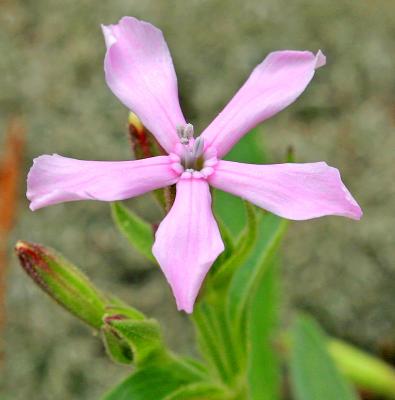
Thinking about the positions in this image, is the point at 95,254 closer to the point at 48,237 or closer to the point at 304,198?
the point at 48,237

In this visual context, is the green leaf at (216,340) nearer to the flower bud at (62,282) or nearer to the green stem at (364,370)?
the flower bud at (62,282)

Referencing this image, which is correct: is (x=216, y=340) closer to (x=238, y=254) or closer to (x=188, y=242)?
(x=238, y=254)

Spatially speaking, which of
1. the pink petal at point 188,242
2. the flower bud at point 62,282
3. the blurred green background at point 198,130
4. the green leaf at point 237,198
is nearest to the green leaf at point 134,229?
the flower bud at point 62,282

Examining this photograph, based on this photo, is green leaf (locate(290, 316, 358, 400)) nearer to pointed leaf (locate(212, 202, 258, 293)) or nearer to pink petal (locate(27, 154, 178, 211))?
pointed leaf (locate(212, 202, 258, 293))

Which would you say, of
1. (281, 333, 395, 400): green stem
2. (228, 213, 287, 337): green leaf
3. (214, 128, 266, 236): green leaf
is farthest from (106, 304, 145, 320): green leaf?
(281, 333, 395, 400): green stem

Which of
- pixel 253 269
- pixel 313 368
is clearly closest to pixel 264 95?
pixel 253 269

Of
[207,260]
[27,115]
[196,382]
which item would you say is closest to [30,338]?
[27,115]
